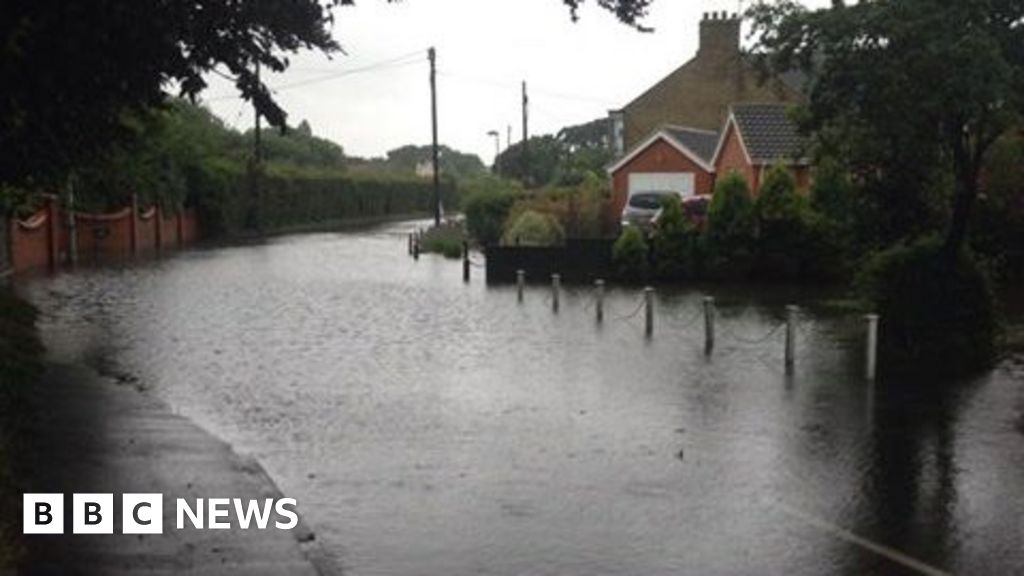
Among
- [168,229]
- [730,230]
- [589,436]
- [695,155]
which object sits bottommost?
[589,436]

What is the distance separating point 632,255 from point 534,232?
395cm

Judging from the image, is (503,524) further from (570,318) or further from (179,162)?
(179,162)

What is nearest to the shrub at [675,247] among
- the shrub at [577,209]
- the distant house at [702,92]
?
the shrub at [577,209]

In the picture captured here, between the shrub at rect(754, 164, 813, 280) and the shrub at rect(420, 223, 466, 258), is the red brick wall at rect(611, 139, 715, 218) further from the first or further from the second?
the shrub at rect(754, 164, 813, 280)

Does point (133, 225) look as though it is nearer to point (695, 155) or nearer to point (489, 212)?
point (489, 212)

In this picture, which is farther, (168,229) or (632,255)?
(168,229)

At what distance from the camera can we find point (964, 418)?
458 inches

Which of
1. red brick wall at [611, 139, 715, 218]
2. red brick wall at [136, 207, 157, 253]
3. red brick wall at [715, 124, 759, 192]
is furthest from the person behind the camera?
red brick wall at [611, 139, 715, 218]

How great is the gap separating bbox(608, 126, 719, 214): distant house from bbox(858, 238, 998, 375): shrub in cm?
3008

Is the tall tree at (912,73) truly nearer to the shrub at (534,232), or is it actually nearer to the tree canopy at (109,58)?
the tree canopy at (109,58)

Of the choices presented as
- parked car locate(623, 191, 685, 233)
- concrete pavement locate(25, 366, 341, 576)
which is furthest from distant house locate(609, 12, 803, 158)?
concrete pavement locate(25, 366, 341, 576)

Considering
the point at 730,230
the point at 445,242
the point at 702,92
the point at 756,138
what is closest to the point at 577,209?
the point at 730,230

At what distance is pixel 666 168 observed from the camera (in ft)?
153

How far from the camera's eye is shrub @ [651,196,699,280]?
27.9 metres
